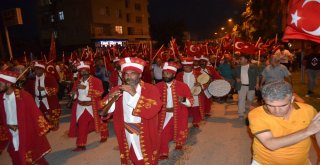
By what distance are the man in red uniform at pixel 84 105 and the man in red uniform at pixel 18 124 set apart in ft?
5.21

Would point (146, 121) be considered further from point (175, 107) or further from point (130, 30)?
point (130, 30)

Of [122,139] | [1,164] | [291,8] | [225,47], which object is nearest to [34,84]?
[1,164]

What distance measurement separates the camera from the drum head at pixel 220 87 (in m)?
10.1

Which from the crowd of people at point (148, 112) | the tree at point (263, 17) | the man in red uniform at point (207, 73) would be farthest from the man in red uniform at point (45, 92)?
the tree at point (263, 17)

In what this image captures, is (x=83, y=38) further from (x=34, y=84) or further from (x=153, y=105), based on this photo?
(x=153, y=105)

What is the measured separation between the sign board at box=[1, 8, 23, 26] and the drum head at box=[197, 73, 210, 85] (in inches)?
468

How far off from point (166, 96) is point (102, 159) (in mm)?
1887

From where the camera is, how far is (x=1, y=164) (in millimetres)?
7406

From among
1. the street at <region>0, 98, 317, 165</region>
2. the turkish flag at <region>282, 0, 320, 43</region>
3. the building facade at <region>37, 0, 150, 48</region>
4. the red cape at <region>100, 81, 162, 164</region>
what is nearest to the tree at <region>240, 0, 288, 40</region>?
the street at <region>0, 98, 317, 165</region>

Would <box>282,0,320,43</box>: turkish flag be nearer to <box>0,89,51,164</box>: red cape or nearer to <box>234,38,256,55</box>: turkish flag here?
<box>0,89,51,164</box>: red cape

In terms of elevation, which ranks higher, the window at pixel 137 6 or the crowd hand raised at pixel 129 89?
the window at pixel 137 6

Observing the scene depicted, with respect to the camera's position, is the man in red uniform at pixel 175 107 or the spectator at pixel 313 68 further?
the spectator at pixel 313 68

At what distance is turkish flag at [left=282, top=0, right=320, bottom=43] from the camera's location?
154 inches

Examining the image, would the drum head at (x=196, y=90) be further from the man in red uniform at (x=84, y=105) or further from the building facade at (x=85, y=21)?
the building facade at (x=85, y=21)
